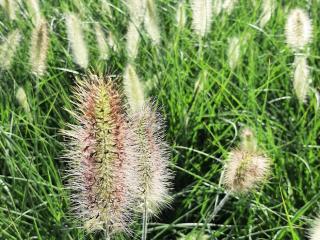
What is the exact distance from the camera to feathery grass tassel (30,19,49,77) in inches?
78.4

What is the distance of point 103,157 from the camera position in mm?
1369

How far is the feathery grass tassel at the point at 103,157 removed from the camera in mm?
1347

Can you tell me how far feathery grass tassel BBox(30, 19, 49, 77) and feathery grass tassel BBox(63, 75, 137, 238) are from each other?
0.59 m

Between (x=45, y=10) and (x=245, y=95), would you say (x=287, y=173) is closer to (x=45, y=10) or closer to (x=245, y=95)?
(x=245, y=95)

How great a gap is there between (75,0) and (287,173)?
44.4 inches

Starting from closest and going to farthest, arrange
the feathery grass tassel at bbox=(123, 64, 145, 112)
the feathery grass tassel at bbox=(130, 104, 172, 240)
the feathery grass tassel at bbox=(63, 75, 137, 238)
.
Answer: the feathery grass tassel at bbox=(63, 75, 137, 238) → the feathery grass tassel at bbox=(130, 104, 172, 240) → the feathery grass tassel at bbox=(123, 64, 145, 112)

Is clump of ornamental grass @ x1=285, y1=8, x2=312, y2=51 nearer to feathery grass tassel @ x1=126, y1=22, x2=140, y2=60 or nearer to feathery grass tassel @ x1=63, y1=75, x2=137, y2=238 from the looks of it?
feathery grass tassel @ x1=126, y1=22, x2=140, y2=60

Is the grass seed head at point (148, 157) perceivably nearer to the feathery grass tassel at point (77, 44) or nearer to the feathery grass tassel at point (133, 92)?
the feathery grass tassel at point (133, 92)

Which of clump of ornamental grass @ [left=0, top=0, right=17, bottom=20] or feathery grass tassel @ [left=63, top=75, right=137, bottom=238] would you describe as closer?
feathery grass tassel @ [left=63, top=75, right=137, bottom=238]

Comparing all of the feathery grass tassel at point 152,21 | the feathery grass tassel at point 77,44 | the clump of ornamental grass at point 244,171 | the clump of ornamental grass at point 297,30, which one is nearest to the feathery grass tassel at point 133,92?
the clump of ornamental grass at point 244,171

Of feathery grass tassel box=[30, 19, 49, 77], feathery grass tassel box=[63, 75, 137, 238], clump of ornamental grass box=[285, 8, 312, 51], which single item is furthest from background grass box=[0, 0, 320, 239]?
feathery grass tassel box=[63, 75, 137, 238]

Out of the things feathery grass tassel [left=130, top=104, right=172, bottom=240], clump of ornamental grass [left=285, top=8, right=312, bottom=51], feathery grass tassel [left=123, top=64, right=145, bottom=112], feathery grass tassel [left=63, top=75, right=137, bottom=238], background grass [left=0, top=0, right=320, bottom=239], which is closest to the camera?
feathery grass tassel [left=63, top=75, right=137, bottom=238]

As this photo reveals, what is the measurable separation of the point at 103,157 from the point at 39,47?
747mm

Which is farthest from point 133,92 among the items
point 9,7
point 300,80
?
point 9,7
